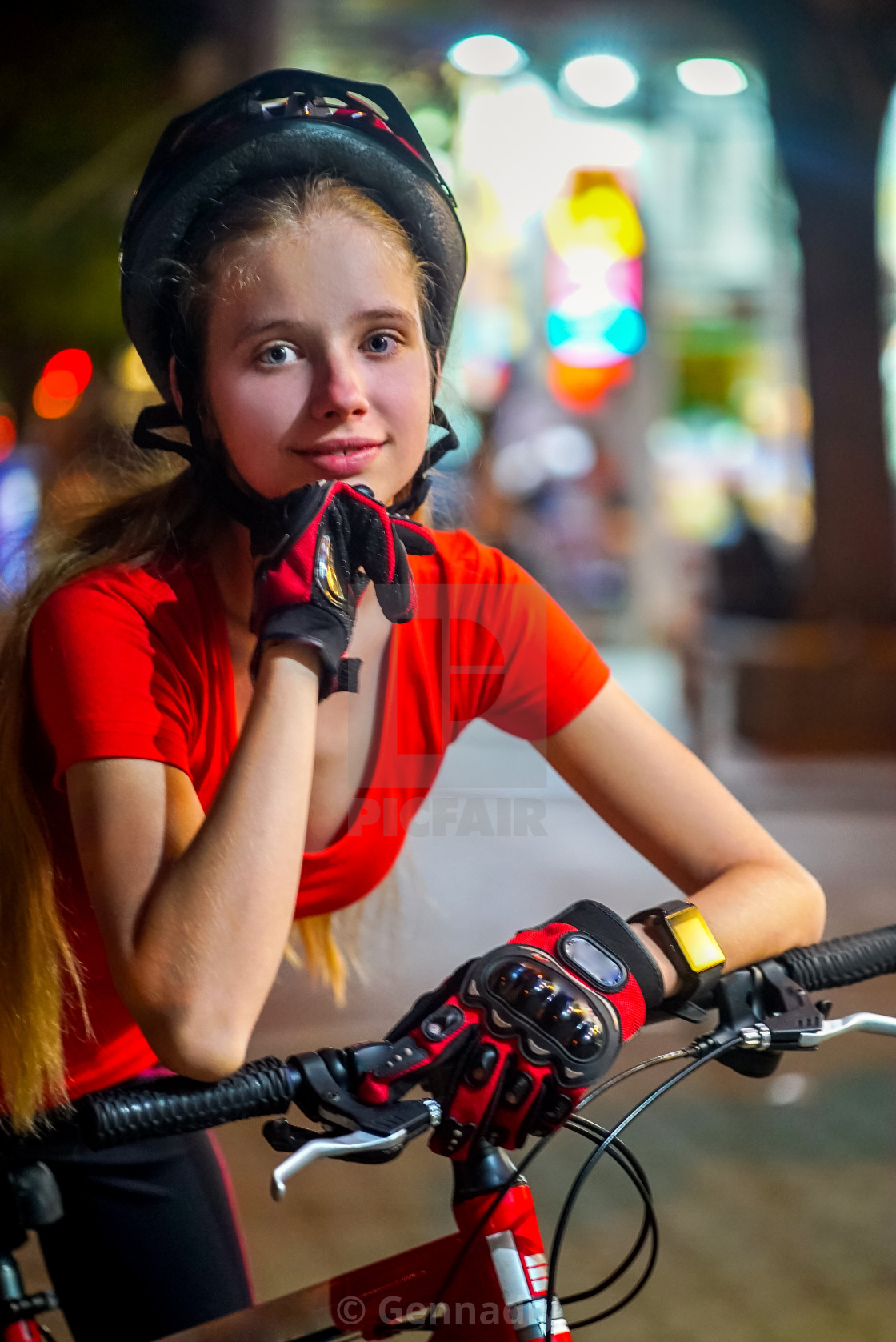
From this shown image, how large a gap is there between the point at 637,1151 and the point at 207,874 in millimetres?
2802

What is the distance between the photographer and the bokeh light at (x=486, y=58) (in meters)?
2.18

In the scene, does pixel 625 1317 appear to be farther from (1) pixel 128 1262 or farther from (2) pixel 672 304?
(2) pixel 672 304

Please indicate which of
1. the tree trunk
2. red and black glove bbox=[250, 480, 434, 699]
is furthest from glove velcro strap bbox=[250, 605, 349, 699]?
the tree trunk

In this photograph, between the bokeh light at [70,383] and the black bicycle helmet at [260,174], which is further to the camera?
the bokeh light at [70,383]

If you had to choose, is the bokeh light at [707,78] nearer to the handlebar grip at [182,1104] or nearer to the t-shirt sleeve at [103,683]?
the t-shirt sleeve at [103,683]

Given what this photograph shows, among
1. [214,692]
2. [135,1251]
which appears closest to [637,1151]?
[135,1251]

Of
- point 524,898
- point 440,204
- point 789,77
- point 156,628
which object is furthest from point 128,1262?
point 789,77

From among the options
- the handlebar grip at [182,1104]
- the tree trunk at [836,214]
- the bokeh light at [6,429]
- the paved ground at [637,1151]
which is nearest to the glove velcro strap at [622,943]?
the handlebar grip at [182,1104]

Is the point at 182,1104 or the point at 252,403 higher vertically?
the point at 252,403

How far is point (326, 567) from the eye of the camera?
1133 millimetres

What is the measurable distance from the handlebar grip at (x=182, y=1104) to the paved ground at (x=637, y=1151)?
2.80 ft

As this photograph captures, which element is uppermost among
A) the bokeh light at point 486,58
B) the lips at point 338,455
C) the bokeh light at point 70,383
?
the bokeh light at point 486,58

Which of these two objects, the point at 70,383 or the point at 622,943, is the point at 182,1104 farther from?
the point at 70,383

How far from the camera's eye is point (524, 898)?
335cm
